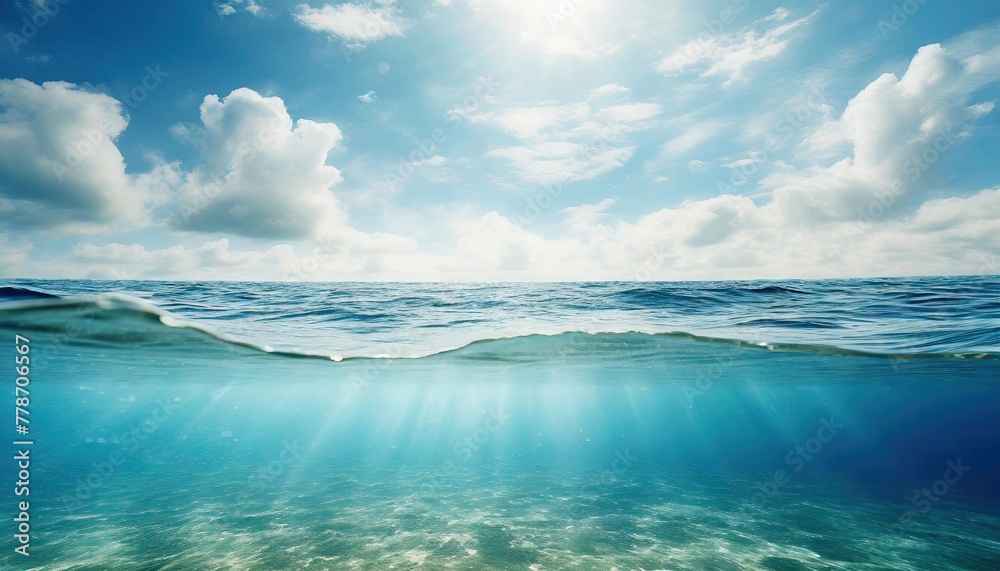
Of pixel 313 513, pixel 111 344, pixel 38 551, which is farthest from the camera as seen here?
pixel 111 344

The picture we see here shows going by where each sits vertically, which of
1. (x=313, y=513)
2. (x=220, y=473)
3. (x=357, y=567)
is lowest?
(x=220, y=473)

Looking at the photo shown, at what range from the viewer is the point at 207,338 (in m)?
18.6

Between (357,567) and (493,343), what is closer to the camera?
(357,567)

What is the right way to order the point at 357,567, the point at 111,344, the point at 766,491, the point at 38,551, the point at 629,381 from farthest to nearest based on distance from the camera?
the point at 629,381, the point at 766,491, the point at 111,344, the point at 38,551, the point at 357,567

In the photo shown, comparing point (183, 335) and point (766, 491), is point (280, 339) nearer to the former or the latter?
point (183, 335)

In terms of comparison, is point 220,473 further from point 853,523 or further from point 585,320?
point 853,523

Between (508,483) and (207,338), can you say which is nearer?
(207,338)

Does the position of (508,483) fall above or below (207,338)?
below

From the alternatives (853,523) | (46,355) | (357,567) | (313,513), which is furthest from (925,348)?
(46,355)

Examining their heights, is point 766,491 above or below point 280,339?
below

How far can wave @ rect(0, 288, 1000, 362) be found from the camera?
1335cm

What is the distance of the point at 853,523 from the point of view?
17.6 meters

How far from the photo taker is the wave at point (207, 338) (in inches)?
526

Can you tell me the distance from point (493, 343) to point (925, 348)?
17.7m
